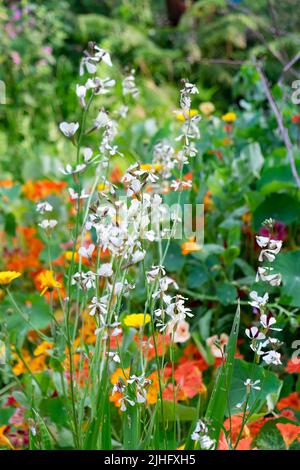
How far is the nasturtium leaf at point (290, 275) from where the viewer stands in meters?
Answer: 1.24

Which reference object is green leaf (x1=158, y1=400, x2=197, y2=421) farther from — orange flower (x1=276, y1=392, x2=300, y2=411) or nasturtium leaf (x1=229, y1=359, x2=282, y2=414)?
orange flower (x1=276, y1=392, x2=300, y2=411)

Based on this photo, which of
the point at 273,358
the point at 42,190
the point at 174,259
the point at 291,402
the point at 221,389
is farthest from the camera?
the point at 42,190

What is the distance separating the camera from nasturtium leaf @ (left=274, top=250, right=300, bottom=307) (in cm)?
124

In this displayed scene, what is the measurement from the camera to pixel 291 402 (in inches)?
47.8

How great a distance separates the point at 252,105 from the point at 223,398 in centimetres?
134

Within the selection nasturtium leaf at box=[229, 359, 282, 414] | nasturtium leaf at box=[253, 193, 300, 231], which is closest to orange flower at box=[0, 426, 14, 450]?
nasturtium leaf at box=[229, 359, 282, 414]

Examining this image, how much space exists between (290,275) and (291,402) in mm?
235

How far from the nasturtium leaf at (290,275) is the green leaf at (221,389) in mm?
363

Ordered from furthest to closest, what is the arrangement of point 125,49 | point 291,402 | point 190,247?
point 125,49 < point 190,247 < point 291,402

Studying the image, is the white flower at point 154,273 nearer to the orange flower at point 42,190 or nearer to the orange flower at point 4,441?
the orange flower at point 4,441

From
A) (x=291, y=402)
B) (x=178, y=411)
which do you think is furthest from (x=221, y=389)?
(x=291, y=402)

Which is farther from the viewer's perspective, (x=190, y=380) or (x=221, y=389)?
(x=190, y=380)

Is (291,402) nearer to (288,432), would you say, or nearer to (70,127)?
(288,432)

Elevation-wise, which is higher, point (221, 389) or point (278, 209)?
point (278, 209)
